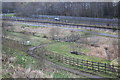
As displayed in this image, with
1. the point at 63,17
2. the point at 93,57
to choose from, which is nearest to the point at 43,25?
the point at 63,17

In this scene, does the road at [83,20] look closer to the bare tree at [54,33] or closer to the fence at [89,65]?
the bare tree at [54,33]

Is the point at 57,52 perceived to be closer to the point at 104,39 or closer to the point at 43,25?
the point at 104,39

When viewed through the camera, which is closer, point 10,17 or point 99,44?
point 99,44

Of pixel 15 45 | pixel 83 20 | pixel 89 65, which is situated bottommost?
pixel 89 65

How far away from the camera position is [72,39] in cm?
1655

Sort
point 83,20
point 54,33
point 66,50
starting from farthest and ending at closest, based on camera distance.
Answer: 1. point 83,20
2. point 54,33
3. point 66,50

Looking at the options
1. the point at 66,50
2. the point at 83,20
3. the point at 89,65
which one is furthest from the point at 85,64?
the point at 83,20

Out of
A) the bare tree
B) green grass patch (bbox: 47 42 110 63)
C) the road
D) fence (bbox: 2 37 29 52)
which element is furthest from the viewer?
the road

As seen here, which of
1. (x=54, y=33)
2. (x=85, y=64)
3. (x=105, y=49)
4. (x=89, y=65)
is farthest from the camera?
(x=54, y=33)

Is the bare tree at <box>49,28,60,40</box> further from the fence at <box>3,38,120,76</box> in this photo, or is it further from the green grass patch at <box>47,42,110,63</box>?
the fence at <box>3,38,120,76</box>

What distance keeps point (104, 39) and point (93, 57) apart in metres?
3.29

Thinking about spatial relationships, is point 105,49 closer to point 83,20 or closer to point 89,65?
point 89,65

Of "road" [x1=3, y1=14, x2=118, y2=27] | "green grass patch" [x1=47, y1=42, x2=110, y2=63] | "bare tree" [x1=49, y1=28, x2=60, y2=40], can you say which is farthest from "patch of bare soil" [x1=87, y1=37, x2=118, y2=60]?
"bare tree" [x1=49, y1=28, x2=60, y2=40]

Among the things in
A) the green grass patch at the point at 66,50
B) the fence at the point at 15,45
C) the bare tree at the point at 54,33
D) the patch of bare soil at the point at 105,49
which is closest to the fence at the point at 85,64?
the fence at the point at 15,45
